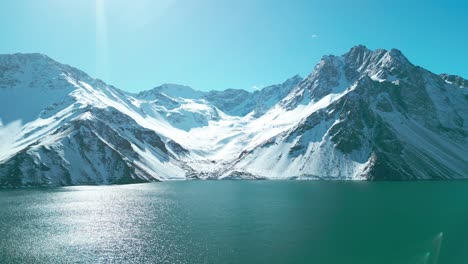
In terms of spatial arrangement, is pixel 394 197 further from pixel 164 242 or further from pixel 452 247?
pixel 164 242

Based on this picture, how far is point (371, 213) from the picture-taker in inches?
5605

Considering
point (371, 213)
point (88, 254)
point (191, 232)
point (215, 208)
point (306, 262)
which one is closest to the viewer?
point (306, 262)

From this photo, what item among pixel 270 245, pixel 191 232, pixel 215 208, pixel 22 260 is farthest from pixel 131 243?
pixel 215 208

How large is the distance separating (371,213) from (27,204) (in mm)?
137809

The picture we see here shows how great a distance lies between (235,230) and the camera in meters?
116

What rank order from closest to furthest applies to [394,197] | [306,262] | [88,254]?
[306,262], [88,254], [394,197]

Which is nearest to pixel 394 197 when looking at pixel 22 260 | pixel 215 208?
pixel 215 208

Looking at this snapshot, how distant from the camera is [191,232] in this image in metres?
114

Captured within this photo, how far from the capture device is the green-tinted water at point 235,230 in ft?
295

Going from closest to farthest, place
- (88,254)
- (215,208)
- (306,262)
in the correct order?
(306,262) < (88,254) < (215,208)

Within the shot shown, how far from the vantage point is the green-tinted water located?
295 ft

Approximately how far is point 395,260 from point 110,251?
2616 inches

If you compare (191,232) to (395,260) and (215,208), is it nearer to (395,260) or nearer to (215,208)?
(215,208)

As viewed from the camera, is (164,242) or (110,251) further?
(164,242)
